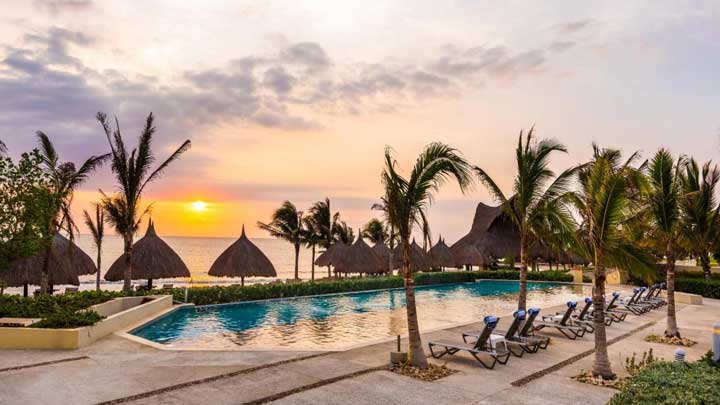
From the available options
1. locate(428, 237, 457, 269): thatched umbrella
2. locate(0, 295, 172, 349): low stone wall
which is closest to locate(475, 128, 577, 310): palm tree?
locate(0, 295, 172, 349): low stone wall

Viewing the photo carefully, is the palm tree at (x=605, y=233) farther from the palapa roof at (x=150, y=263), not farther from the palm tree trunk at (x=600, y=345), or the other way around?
the palapa roof at (x=150, y=263)

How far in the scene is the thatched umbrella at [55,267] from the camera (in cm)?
1934

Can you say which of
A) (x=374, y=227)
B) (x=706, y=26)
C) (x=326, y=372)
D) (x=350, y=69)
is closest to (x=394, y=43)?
(x=350, y=69)

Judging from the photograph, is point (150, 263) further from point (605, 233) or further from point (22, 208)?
point (605, 233)

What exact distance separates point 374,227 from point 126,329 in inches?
1646

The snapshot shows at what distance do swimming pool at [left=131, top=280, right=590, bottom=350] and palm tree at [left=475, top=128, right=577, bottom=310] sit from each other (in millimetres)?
4626

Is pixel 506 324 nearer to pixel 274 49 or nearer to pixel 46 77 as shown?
pixel 274 49

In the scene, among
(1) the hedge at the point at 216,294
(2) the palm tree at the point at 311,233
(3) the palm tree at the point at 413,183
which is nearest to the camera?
(3) the palm tree at the point at 413,183

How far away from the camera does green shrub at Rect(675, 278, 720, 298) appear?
22370mm

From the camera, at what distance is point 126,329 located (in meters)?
12.5

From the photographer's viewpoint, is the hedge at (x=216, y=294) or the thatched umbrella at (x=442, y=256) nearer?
the hedge at (x=216, y=294)

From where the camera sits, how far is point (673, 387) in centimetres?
488

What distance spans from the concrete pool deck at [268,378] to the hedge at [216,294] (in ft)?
3.32

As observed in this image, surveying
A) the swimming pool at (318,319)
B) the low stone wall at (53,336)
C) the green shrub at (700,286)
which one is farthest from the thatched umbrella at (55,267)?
the green shrub at (700,286)
